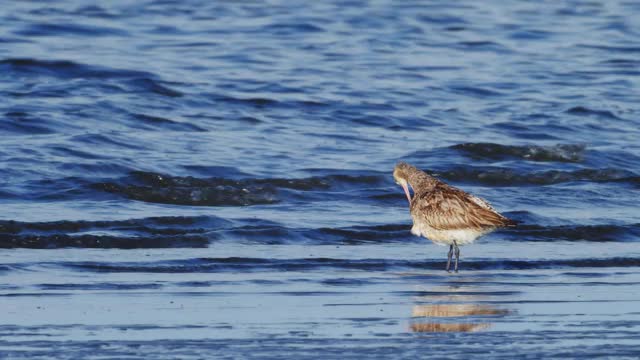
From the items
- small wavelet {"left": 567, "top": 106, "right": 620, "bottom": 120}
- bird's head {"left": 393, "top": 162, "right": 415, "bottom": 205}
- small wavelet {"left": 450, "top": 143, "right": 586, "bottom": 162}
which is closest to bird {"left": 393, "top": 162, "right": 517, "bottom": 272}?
bird's head {"left": 393, "top": 162, "right": 415, "bottom": 205}

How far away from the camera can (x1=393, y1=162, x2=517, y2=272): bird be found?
9.77 meters

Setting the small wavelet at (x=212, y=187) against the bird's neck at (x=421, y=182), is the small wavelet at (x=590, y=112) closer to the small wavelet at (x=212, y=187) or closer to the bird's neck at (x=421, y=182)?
the small wavelet at (x=212, y=187)

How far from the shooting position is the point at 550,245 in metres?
11.0

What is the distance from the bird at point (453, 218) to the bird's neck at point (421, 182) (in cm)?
24

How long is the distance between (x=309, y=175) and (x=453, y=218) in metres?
4.06

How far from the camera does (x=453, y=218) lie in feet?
32.5

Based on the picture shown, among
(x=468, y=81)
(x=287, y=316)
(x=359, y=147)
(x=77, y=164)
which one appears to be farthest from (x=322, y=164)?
(x=287, y=316)

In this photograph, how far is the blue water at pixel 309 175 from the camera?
7508mm

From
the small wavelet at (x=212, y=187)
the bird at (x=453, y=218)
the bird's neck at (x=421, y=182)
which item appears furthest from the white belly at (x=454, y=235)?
the small wavelet at (x=212, y=187)

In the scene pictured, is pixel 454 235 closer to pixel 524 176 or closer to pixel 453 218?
pixel 453 218

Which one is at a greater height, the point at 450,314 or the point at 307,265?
the point at 450,314

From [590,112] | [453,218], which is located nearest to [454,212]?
[453,218]

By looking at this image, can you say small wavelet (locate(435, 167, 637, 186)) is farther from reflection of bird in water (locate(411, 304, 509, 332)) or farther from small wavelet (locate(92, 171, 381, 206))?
reflection of bird in water (locate(411, 304, 509, 332))

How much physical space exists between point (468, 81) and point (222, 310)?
12.0 m
